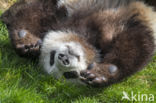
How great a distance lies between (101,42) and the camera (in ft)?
14.9

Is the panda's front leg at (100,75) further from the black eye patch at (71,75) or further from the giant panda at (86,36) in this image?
the black eye patch at (71,75)

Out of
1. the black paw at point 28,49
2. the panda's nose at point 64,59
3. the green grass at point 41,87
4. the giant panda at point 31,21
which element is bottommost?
the green grass at point 41,87

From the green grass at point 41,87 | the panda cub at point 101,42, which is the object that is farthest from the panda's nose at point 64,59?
the green grass at point 41,87

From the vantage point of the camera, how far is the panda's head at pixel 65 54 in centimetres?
424

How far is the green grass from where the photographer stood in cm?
401

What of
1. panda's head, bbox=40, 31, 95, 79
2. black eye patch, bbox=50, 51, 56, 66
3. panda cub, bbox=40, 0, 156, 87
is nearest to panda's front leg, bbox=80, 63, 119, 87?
panda cub, bbox=40, 0, 156, 87

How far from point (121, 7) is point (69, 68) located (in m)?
1.39

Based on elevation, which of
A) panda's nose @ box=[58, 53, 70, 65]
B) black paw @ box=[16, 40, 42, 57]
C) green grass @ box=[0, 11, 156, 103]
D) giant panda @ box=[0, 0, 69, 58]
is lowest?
green grass @ box=[0, 11, 156, 103]

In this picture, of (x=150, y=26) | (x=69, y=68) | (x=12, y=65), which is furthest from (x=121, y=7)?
(x=12, y=65)

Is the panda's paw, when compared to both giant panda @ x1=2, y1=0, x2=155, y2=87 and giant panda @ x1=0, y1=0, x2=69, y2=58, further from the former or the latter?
giant panda @ x1=0, y1=0, x2=69, y2=58

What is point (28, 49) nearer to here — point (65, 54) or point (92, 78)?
point (65, 54)

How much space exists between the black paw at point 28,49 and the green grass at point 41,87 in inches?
6.8

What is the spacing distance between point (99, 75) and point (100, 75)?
0.02 metres

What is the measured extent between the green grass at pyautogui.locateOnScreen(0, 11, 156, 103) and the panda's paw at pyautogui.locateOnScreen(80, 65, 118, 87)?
27cm
